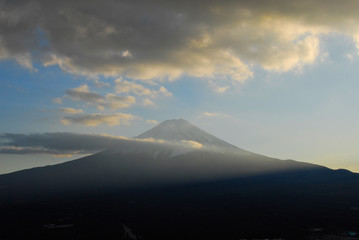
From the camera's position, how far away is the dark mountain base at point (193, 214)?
88250 mm

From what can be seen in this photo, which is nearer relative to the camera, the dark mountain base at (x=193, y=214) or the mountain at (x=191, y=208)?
the dark mountain base at (x=193, y=214)

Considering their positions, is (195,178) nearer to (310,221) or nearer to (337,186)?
(337,186)

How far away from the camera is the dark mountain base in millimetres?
88250

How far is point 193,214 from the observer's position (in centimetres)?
11012

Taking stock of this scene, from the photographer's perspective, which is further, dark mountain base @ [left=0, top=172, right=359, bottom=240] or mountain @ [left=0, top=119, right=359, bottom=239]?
mountain @ [left=0, top=119, right=359, bottom=239]

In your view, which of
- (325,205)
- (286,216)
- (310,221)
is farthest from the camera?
(325,205)

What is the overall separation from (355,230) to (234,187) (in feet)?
283

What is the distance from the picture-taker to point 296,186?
170250 millimetres

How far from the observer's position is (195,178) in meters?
199

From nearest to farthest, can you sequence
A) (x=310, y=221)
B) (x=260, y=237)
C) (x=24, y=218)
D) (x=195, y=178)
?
1. (x=260, y=237)
2. (x=310, y=221)
3. (x=24, y=218)
4. (x=195, y=178)

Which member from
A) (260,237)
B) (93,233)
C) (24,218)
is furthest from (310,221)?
(24,218)

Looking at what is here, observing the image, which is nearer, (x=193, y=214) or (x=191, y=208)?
(x=193, y=214)

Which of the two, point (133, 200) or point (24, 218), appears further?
point (133, 200)

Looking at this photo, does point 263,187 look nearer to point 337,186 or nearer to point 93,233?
point 337,186
